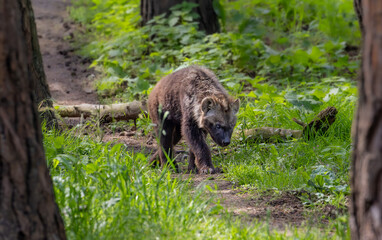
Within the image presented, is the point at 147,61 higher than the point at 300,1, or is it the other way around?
the point at 300,1

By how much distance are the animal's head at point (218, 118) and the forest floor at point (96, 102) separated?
698 mm

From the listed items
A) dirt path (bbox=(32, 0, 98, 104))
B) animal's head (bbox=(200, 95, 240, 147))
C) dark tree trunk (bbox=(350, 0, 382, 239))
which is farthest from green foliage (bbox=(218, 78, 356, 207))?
dirt path (bbox=(32, 0, 98, 104))

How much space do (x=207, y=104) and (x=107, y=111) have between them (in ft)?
6.05

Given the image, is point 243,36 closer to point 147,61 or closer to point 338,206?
point 147,61

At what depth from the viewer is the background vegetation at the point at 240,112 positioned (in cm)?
349

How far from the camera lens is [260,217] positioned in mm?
4105

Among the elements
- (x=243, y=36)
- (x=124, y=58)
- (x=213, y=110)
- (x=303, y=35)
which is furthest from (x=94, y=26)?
(x=213, y=110)

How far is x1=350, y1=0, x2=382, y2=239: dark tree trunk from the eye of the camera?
2363mm

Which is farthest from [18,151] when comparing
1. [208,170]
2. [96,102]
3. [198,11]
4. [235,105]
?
[198,11]

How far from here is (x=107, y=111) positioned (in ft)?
24.3

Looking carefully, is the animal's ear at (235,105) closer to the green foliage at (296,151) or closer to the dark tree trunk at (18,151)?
the green foliage at (296,151)

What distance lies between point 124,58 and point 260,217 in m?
7.07

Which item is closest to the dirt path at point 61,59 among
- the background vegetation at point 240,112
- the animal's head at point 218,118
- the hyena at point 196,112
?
the background vegetation at point 240,112

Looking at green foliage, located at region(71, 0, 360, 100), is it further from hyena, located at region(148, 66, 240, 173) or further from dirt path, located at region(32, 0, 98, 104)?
hyena, located at region(148, 66, 240, 173)
